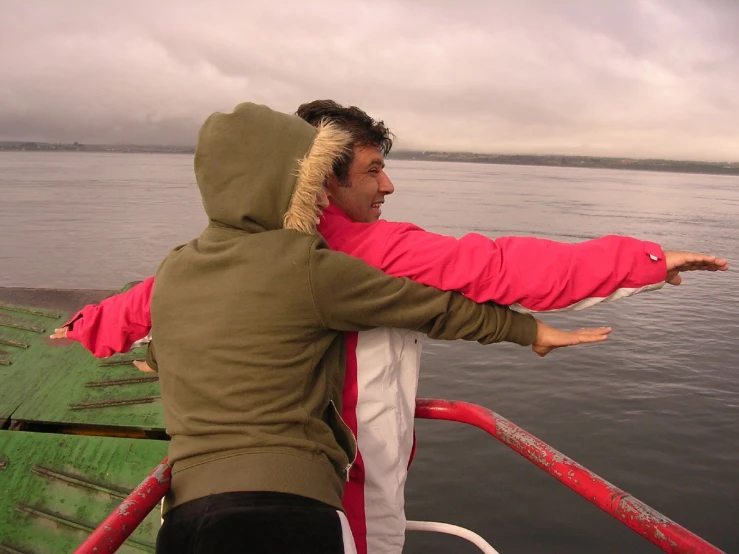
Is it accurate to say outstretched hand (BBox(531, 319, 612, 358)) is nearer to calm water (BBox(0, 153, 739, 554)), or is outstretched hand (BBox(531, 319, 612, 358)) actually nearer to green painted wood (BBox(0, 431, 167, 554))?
green painted wood (BBox(0, 431, 167, 554))

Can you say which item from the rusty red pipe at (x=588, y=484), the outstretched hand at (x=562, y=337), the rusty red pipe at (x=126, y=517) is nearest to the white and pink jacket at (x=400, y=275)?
the outstretched hand at (x=562, y=337)

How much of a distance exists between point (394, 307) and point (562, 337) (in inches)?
25.6

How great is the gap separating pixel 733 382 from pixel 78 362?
11.5m

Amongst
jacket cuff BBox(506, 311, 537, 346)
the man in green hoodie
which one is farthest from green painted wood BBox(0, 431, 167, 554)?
jacket cuff BBox(506, 311, 537, 346)

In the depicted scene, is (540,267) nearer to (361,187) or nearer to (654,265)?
(654,265)

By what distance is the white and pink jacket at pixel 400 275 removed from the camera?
2.10 metres

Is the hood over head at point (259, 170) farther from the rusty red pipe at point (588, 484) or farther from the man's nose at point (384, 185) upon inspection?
the rusty red pipe at point (588, 484)

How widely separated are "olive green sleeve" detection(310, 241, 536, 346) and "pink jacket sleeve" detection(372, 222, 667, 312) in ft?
0.20

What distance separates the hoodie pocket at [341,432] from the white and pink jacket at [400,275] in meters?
0.18

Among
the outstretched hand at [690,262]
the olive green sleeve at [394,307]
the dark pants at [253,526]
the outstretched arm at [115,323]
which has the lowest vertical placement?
the dark pants at [253,526]

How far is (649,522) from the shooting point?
198cm

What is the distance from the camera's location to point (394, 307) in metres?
2.09

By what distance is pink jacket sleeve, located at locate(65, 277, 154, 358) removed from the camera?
2561mm

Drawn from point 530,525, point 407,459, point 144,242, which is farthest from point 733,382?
point 144,242
